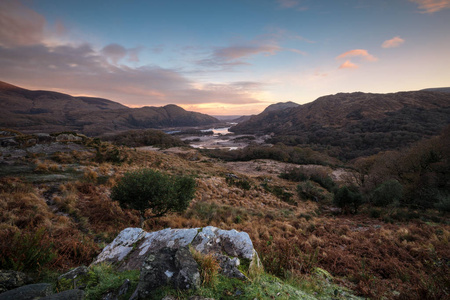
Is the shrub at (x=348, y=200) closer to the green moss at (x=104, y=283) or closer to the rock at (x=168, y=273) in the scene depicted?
the rock at (x=168, y=273)

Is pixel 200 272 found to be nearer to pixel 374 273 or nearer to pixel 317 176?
pixel 374 273

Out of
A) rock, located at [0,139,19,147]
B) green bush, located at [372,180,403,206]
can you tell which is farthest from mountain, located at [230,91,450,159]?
rock, located at [0,139,19,147]

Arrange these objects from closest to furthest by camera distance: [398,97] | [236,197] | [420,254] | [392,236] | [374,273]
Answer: [374,273], [420,254], [392,236], [236,197], [398,97]

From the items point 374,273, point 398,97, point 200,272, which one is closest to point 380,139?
point 398,97

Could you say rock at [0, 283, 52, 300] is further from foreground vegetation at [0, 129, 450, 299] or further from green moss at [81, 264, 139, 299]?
foreground vegetation at [0, 129, 450, 299]

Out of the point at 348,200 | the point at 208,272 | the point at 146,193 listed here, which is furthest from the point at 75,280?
the point at 348,200
